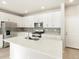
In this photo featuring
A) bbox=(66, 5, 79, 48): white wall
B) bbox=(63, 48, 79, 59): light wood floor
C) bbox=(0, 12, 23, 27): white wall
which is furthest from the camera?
bbox=(0, 12, 23, 27): white wall

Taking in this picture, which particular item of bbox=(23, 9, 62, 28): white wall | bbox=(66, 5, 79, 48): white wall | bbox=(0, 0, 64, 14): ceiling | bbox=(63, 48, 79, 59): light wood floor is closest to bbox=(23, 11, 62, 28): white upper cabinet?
Answer: bbox=(23, 9, 62, 28): white wall

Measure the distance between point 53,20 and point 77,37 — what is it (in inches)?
68.8

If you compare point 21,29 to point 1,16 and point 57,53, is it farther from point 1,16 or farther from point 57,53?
point 57,53

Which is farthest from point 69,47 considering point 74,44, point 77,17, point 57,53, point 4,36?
point 4,36

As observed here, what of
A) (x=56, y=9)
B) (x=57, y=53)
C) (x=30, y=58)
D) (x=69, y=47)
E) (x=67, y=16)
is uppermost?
(x=56, y=9)

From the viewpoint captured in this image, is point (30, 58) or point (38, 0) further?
point (38, 0)

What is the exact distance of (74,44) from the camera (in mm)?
4285

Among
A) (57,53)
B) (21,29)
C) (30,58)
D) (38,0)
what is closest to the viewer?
(57,53)

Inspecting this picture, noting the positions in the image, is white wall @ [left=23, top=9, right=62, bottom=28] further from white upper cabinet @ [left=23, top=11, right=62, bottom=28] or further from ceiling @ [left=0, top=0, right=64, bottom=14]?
ceiling @ [left=0, top=0, right=64, bottom=14]

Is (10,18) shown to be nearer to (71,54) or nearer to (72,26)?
(72,26)

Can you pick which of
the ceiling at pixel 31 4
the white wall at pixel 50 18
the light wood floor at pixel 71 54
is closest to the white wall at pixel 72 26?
the white wall at pixel 50 18

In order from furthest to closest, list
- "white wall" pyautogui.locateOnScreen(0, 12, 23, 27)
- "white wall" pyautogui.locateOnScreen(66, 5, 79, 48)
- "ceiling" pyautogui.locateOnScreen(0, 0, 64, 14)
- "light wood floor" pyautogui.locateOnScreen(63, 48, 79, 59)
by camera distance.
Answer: "white wall" pyautogui.locateOnScreen(0, 12, 23, 27) < "white wall" pyautogui.locateOnScreen(66, 5, 79, 48) < "ceiling" pyautogui.locateOnScreen(0, 0, 64, 14) < "light wood floor" pyautogui.locateOnScreen(63, 48, 79, 59)

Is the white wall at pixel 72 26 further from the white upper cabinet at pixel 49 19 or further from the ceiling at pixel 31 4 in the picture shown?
the ceiling at pixel 31 4

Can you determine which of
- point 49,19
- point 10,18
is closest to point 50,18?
point 49,19
